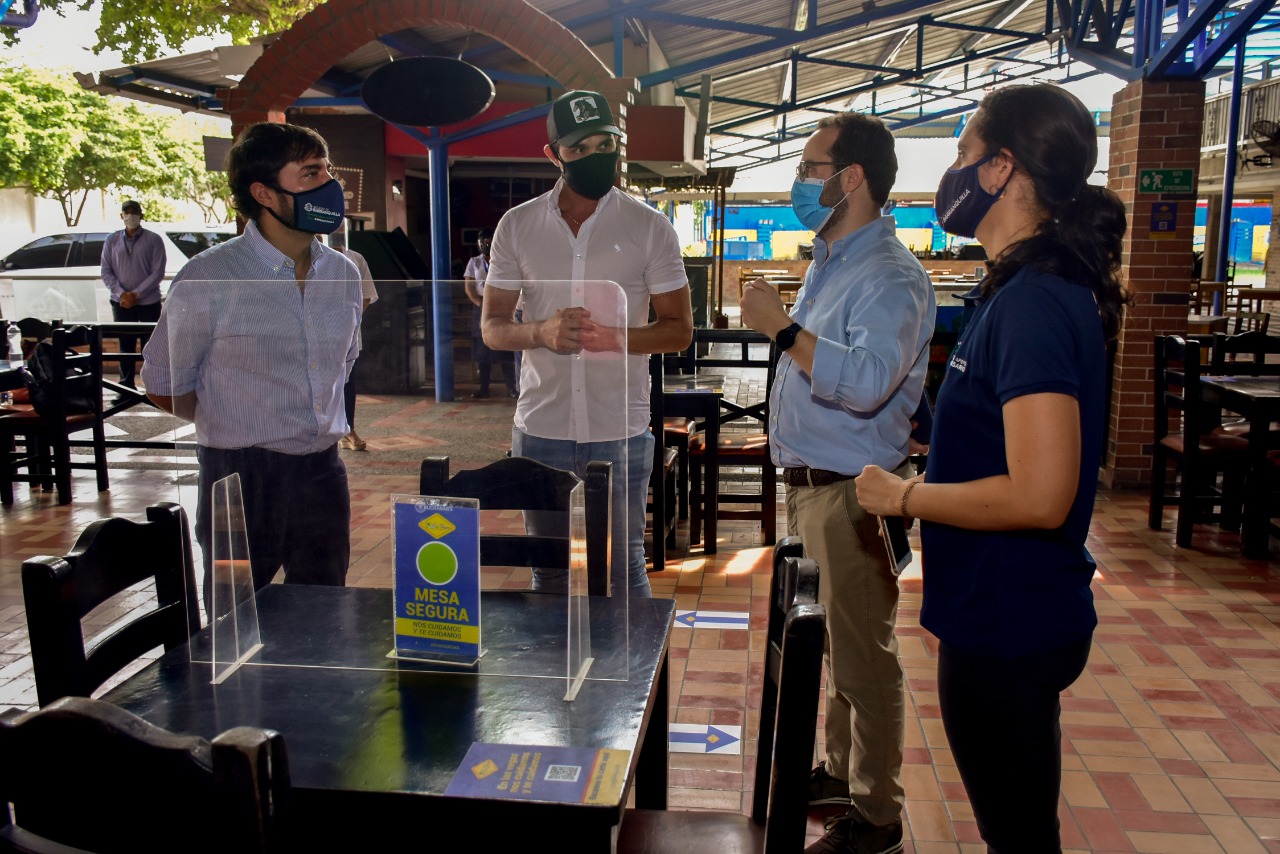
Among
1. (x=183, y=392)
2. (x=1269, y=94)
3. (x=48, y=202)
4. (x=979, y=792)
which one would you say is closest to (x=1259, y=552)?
(x=979, y=792)

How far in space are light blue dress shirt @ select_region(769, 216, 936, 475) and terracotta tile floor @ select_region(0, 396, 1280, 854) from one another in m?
0.90

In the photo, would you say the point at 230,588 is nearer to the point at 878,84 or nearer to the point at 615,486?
the point at 615,486

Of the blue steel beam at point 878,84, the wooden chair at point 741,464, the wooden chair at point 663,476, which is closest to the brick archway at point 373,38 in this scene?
the wooden chair at point 663,476

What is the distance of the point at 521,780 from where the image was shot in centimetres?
129

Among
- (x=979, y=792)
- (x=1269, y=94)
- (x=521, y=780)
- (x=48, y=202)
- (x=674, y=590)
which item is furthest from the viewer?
(x=48, y=202)

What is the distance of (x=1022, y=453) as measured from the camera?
1444 mm

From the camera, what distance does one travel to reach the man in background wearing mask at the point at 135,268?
31.5 feet

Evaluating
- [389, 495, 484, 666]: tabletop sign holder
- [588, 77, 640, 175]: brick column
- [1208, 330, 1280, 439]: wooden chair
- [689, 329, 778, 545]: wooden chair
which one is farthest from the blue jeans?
[1208, 330, 1280, 439]: wooden chair

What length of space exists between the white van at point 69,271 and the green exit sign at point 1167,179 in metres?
10.3

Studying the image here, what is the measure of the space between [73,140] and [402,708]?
24.1m

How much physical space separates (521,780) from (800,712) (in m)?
0.36

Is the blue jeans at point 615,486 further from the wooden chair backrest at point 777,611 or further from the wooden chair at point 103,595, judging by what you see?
the wooden chair at point 103,595

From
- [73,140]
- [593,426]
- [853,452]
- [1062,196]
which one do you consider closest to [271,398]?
[593,426]

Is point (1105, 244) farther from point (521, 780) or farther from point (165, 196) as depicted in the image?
point (165, 196)
